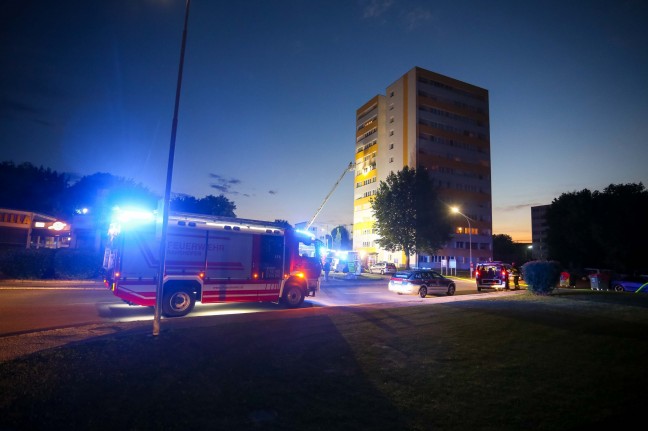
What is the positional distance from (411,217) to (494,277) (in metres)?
28.7

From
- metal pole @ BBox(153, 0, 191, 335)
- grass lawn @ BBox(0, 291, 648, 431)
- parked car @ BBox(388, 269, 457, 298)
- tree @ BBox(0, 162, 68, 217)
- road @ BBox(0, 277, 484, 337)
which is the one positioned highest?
tree @ BBox(0, 162, 68, 217)

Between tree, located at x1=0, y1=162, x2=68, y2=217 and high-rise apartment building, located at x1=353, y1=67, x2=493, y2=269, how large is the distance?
192 ft

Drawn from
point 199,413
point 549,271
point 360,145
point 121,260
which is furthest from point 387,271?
point 360,145

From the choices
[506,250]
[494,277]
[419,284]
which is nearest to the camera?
[419,284]

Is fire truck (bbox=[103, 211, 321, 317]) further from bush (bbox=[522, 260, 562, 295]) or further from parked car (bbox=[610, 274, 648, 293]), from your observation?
parked car (bbox=[610, 274, 648, 293])

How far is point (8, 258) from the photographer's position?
859 inches

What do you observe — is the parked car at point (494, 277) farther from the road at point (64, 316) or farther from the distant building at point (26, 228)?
the distant building at point (26, 228)

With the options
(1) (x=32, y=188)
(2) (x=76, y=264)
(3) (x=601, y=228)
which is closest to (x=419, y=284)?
(2) (x=76, y=264)

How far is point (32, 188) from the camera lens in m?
60.8

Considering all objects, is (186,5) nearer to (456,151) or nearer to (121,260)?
(121,260)

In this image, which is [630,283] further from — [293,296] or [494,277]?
[293,296]

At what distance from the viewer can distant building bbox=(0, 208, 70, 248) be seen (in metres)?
41.7

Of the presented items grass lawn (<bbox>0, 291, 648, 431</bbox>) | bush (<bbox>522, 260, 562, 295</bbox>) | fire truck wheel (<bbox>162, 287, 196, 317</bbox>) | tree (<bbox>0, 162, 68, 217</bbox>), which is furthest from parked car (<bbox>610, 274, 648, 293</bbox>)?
tree (<bbox>0, 162, 68, 217</bbox>)

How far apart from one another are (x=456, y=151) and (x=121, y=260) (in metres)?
80.9
